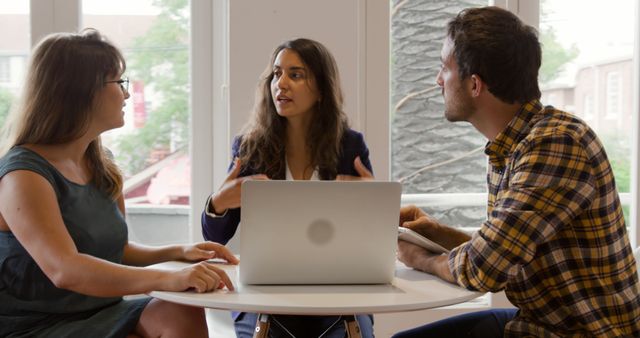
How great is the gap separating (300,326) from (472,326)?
1.54 feet

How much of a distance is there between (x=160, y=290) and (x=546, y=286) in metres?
0.82

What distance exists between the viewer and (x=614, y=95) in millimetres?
3596

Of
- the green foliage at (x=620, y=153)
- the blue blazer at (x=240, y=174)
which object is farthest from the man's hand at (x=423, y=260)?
the green foliage at (x=620, y=153)

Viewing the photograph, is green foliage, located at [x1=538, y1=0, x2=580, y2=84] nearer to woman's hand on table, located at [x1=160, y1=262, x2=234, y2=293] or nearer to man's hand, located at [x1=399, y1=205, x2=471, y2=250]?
man's hand, located at [x1=399, y1=205, x2=471, y2=250]

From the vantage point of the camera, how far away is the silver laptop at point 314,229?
1.54 m

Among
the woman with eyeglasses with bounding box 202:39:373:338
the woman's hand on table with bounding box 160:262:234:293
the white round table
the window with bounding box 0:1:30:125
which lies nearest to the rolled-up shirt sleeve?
the white round table

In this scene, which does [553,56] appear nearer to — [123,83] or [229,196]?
[229,196]

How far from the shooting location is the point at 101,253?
1.90 metres

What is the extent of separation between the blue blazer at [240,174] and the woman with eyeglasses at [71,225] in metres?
0.29

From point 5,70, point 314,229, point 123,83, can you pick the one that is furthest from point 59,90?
point 5,70

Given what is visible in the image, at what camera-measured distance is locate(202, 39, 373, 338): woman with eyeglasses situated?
8.02ft

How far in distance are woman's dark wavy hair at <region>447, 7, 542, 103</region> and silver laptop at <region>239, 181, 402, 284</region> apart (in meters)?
0.42

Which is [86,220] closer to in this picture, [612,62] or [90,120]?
[90,120]

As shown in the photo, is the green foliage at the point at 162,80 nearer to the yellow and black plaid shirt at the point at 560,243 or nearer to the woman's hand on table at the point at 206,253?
the woman's hand on table at the point at 206,253
